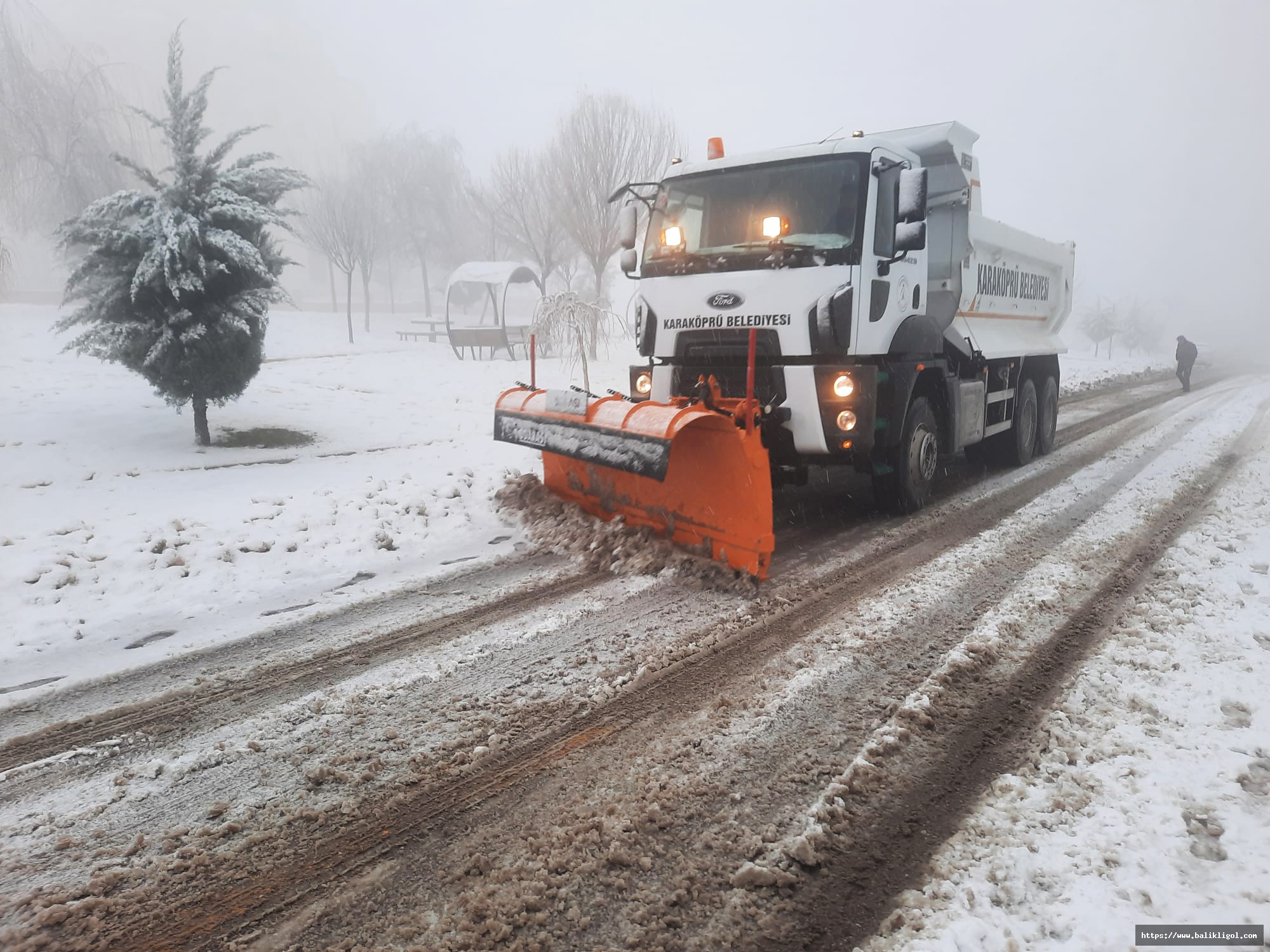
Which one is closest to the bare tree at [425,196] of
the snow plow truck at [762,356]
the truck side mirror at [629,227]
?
the truck side mirror at [629,227]

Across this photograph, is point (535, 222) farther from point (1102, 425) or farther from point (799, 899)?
point (799, 899)

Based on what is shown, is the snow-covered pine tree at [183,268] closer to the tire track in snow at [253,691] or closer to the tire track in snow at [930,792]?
the tire track in snow at [253,691]

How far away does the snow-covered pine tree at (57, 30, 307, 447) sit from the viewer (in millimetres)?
7816

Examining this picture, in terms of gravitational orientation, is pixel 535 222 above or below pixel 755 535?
above

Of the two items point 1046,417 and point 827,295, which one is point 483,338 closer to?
point 1046,417

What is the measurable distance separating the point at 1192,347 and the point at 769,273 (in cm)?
2127

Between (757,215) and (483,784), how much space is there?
458 centimetres

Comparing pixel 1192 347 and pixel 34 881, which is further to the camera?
pixel 1192 347

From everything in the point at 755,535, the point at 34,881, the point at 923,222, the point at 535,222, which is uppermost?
the point at 535,222

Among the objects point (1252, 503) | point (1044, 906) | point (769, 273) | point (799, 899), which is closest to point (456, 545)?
point (769, 273)

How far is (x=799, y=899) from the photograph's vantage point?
2.05 meters

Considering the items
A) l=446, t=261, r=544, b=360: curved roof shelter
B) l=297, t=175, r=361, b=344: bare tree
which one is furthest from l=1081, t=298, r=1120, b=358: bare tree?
l=297, t=175, r=361, b=344: bare tree

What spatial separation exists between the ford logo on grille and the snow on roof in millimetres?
21109

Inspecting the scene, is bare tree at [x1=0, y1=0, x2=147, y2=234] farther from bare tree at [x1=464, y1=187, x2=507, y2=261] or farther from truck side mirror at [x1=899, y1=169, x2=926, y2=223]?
truck side mirror at [x1=899, y1=169, x2=926, y2=223]
